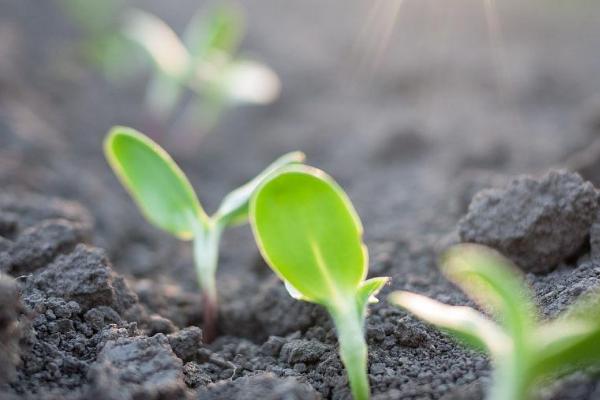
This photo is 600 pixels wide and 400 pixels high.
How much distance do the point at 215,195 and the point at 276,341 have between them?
4.13ft

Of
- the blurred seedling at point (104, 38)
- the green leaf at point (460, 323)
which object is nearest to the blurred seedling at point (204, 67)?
the blurred seedling at point (104, 38)

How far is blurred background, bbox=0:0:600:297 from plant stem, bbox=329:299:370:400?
68 cm

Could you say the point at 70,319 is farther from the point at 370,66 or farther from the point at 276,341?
the point at 370,66

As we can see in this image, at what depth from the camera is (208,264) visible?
4.59 ft

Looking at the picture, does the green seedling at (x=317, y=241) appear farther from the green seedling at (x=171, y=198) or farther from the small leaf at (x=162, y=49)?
the small leaf at (x=162, y=49)

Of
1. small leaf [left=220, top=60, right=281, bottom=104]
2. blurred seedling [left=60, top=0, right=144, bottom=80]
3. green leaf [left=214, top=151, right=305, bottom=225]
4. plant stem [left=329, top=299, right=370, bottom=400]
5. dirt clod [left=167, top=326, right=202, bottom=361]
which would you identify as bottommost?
plant stem [left=329, top=299, right=370, bottom=400]

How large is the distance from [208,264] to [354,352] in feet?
1.61

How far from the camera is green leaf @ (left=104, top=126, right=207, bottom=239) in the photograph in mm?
1382

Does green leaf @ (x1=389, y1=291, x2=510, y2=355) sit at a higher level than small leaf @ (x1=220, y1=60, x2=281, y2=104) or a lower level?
lower

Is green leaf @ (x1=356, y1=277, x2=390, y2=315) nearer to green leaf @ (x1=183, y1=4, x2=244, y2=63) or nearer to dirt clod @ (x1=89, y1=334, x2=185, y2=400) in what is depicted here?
dirt clod @ (x1=89, y1=334, x2=185, y2=400)

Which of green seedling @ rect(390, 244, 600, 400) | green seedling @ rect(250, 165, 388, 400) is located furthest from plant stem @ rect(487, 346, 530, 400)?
green seedling @ rect(250, 165, 388, 400)

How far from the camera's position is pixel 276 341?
1276mm

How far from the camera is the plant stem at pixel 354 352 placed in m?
0.99

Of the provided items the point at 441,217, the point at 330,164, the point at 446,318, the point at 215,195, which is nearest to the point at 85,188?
the point at 215,195
